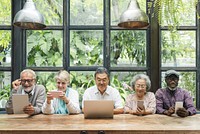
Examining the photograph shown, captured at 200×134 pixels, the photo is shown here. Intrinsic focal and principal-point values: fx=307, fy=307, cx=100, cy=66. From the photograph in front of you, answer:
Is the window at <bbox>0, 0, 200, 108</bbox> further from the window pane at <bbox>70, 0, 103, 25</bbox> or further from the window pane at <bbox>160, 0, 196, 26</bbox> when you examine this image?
the window pane at <bbox>160, 0, 196, 26</bbox>

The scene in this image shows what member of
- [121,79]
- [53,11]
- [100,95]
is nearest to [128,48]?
[121,79]

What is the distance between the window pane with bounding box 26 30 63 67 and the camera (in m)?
4.38

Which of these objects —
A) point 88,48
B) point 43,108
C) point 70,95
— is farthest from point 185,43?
point 43,108

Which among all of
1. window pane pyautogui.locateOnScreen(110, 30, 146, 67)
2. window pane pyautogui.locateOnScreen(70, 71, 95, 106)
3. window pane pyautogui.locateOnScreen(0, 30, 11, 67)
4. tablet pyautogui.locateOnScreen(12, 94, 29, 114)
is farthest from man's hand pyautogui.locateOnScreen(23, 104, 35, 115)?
window pane pyautogui.locateOnScreen(110, 30, 146, 67)

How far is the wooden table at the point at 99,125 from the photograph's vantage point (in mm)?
2572

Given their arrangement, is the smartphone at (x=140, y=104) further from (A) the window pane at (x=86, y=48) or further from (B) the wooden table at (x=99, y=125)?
(A) the window pane at (x=86, y=48)

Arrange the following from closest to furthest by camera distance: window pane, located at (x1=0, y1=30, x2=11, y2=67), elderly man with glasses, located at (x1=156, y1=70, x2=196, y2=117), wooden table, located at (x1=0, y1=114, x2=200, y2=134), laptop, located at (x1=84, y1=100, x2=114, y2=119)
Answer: wooden table, located at (x1=0, y1=114, x2=200, y2=134) → laptop, located at (x1=84, y1=100, x2=114, y2=119) → elderly man with glasses, located at (x1=156, y1=70, x2=196, y2=117) → window pane, located at (x1=0, y1=30, x2=11, y2=67)

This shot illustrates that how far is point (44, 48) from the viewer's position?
14.4 ft

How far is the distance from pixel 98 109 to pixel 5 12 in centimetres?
217

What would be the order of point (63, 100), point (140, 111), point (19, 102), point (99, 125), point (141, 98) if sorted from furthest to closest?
point (141, 98)
point (63, 100)
point (140, 111)
point (19, 102)
point (99, 125)

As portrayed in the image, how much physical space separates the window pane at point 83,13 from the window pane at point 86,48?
14 cm

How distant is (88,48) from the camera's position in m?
4.41

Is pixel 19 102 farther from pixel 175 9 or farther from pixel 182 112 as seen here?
pixel 175 9

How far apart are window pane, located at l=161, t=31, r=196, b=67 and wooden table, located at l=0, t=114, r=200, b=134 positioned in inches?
47.6
